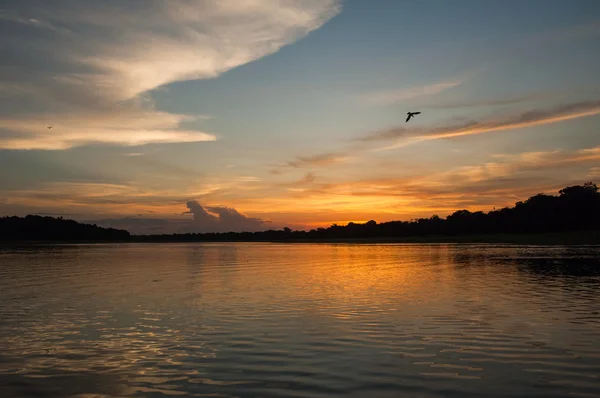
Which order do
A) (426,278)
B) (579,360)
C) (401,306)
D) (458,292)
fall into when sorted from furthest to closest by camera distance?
(426,278), (458,292), (401,306), (579,360)

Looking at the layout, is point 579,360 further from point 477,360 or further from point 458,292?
point 458,292

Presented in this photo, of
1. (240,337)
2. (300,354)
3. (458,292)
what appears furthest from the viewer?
(458,292)

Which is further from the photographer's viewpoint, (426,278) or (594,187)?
(594,187)

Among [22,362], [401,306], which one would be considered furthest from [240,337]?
[401,306]

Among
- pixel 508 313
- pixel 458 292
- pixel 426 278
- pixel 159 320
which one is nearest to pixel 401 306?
pixel 508 313

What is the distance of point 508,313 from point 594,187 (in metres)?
185

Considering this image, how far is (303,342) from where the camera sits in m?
20.4

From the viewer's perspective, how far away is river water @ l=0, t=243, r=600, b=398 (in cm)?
1473

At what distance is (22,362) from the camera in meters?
17.7

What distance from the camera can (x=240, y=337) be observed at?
21.5 meters

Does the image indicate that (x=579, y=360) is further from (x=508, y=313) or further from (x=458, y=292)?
(x=458, y=292)

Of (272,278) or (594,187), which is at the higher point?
(594,187)

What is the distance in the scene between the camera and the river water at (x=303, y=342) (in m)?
14.7

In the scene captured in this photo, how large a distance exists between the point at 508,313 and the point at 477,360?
10.7 meters
